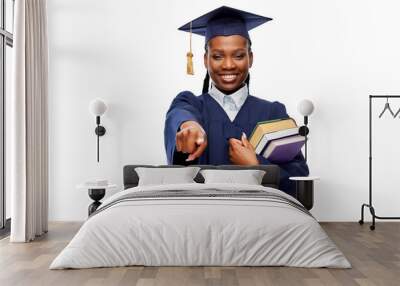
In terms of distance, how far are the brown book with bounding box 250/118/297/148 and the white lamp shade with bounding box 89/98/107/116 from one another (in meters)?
1.81

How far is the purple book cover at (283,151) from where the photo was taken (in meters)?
6.79

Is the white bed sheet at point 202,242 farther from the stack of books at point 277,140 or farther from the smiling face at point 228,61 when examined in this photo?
the smiling face at point 228,61

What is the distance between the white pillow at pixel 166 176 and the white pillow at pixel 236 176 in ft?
0.70

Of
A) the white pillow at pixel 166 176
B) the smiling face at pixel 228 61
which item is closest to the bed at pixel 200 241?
the white pillow at pixel 166 176

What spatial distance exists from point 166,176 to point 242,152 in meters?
1.04

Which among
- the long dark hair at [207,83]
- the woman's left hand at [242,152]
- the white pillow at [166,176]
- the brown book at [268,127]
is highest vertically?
the long dark hair at [207,83]

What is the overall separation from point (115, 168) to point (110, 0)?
2.09m

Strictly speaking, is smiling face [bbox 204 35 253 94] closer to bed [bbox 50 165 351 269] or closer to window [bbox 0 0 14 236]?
window [bbox 0 0 14 236]

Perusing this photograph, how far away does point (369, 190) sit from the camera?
700 cm

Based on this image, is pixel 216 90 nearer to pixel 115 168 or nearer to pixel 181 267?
pixel 115 168

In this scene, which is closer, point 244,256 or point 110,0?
point 244,256

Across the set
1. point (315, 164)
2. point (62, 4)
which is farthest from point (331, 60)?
point (62, 4)

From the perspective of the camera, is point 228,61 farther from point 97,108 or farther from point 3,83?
point 3,83

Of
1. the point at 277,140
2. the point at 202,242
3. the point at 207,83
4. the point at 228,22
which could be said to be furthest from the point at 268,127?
the point at 202,242
